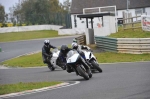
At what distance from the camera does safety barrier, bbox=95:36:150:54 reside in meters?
24.9

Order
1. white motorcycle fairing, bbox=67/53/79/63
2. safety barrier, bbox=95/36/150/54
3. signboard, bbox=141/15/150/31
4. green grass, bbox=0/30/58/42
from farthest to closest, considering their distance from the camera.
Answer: green grass, bbox=0/30/58/42 → signboard, bbox=141/15/150/31 → safety barrier, bbox=95/36/150/54 → white motorcycle fairing, bbox=67/53/79/63

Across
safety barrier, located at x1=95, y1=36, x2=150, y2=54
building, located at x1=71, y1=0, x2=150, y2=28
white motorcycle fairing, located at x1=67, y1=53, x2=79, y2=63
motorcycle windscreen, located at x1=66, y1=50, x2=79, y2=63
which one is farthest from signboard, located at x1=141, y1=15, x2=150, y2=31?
building, located at x1=71, y1=0, x2=150, y2=28

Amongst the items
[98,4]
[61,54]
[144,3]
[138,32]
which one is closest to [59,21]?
[98,4]

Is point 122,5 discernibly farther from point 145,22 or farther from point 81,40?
point 145,22

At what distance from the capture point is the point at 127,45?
2602 cm

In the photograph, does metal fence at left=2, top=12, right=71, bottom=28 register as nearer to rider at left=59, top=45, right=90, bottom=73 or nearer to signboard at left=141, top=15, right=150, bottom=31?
signboard at left=141, top=15, right=150, bottom=31

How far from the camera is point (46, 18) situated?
229 feet

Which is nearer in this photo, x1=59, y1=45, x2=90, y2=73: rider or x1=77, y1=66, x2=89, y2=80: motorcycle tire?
x1=77, y1=66, x2=89, y2=80: motorcycle tire

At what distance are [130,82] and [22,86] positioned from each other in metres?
3.58

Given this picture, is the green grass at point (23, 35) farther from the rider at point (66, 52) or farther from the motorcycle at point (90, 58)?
the motorcycle at point (90, 58)

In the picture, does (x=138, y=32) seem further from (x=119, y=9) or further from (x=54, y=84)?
(x=119, y=9)

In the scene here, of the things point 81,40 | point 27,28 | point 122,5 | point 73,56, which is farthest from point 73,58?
Answer: point 122,5

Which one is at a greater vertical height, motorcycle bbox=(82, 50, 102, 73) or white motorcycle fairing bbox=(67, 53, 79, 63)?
white motorcycle fairing bbox=(67, 53, 79, 63)

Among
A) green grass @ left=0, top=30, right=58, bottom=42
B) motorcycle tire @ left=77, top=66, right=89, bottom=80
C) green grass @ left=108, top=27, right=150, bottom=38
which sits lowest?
green grass @ left=0, top=30, right=58, bottom=42
